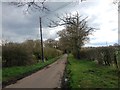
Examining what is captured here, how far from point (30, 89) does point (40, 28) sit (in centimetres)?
3571

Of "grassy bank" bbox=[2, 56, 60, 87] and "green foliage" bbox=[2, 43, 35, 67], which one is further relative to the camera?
"green foliage" bbox=[2, 43, 35, 67]

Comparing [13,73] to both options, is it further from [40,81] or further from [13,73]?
[40,81]

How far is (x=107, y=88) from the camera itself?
10281 millimetres

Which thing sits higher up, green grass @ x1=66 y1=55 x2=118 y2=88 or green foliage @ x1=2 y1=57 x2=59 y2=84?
green grass @ x1=66 y1=55 x2=118 y2=88

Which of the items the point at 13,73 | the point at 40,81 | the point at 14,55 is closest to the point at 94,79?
the point at 40,81

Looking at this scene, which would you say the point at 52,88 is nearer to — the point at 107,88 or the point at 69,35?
the point at 107,88

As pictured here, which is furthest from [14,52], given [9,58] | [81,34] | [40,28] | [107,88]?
[81,34]

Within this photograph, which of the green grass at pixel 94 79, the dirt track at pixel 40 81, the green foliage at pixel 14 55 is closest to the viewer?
the green grass at pixel 94 79

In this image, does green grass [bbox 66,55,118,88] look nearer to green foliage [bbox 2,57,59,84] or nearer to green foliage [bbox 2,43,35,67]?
green foliage [bbox 2,57,59,84]

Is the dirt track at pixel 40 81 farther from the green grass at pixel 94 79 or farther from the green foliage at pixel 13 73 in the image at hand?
the green foliage at pixel 13 73

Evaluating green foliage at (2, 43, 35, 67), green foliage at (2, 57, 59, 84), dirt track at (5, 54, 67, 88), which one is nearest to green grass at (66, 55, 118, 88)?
dirt track at (5, 54, 67, 88)

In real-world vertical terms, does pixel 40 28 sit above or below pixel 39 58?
above

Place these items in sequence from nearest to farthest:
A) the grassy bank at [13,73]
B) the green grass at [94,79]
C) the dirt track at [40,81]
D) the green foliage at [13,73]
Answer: the green grass at [94,79] → the dirt track at [40,81] → the grassy bank at [13,73] → the green foliage at [13,73]

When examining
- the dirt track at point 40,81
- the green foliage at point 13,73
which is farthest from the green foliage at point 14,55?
the dirt track at point 40,81
